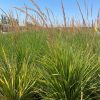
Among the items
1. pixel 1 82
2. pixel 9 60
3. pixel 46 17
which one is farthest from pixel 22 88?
pixel 46 17

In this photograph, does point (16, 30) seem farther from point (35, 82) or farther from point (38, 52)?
point (35, 82)

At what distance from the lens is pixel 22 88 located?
8.99 ft

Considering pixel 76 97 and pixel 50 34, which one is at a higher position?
pixel 50 34

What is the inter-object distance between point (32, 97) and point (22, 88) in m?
0.24

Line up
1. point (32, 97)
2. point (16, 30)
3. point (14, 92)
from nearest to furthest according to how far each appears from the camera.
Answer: point (14, 92) < point (32, 97) < point (16, 30)

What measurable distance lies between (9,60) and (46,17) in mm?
777

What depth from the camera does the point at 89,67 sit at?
263 centimetres

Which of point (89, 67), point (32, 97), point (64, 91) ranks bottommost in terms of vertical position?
point (32, 97)

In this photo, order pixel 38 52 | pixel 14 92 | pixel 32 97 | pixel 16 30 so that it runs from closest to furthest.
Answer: pixel 14 92, pixel 32 97, pixel 38 52, pixel 16 30

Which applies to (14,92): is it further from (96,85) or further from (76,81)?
(96,85)

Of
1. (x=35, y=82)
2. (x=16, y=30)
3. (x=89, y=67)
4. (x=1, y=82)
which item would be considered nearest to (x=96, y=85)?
(x=89, y=67)

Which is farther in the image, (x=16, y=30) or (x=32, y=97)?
(x=16, y=30)

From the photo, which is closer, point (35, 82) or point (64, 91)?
point (64, 91)

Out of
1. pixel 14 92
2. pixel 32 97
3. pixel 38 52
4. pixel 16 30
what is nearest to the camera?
pixel 14 92
